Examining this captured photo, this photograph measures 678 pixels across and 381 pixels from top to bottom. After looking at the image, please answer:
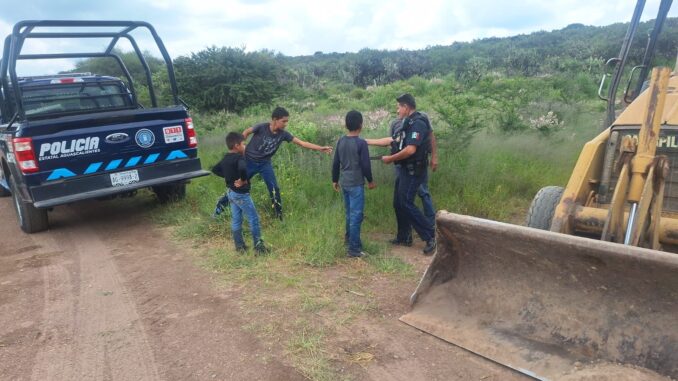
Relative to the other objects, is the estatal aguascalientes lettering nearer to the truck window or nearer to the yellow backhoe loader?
the truck window

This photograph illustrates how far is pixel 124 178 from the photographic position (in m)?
6.66

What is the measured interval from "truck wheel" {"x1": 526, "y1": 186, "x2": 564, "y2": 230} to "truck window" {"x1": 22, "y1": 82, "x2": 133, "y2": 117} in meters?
6.61

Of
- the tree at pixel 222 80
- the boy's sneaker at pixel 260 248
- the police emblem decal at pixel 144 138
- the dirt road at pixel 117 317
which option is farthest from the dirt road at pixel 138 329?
the tree at pixel 222 80

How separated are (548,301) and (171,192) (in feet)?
20.2

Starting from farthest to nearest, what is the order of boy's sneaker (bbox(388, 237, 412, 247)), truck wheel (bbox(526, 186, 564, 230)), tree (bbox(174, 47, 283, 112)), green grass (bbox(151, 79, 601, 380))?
tree (bbox(174, 47, 283, 112)) → boy's sneaker (bbox(388, 237, 412, 247)) → truck wheel (bbox(526, 186, 564, 230)) → green grass (bbox(151, 79, 601, 380))

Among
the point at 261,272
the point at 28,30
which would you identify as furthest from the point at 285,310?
the point at 28,30

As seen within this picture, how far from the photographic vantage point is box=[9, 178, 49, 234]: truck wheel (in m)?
6.90

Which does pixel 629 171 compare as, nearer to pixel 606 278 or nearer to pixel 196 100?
pixel 606 278

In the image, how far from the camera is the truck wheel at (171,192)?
8.00 meters

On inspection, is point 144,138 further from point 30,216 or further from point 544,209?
point 544,209

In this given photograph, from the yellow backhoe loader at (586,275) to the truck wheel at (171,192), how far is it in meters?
5.15

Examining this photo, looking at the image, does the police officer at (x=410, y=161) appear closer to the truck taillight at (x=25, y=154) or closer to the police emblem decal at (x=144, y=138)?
the police emblem decal at (x=144, y=138)

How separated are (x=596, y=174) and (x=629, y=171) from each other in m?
0.78

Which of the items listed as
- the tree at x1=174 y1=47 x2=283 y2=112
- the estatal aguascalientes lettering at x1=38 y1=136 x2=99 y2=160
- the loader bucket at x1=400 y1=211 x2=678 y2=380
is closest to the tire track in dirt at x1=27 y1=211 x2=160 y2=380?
the estatal aguascalientes lettering at x1=38 y1=136 x2=99 y2=160
